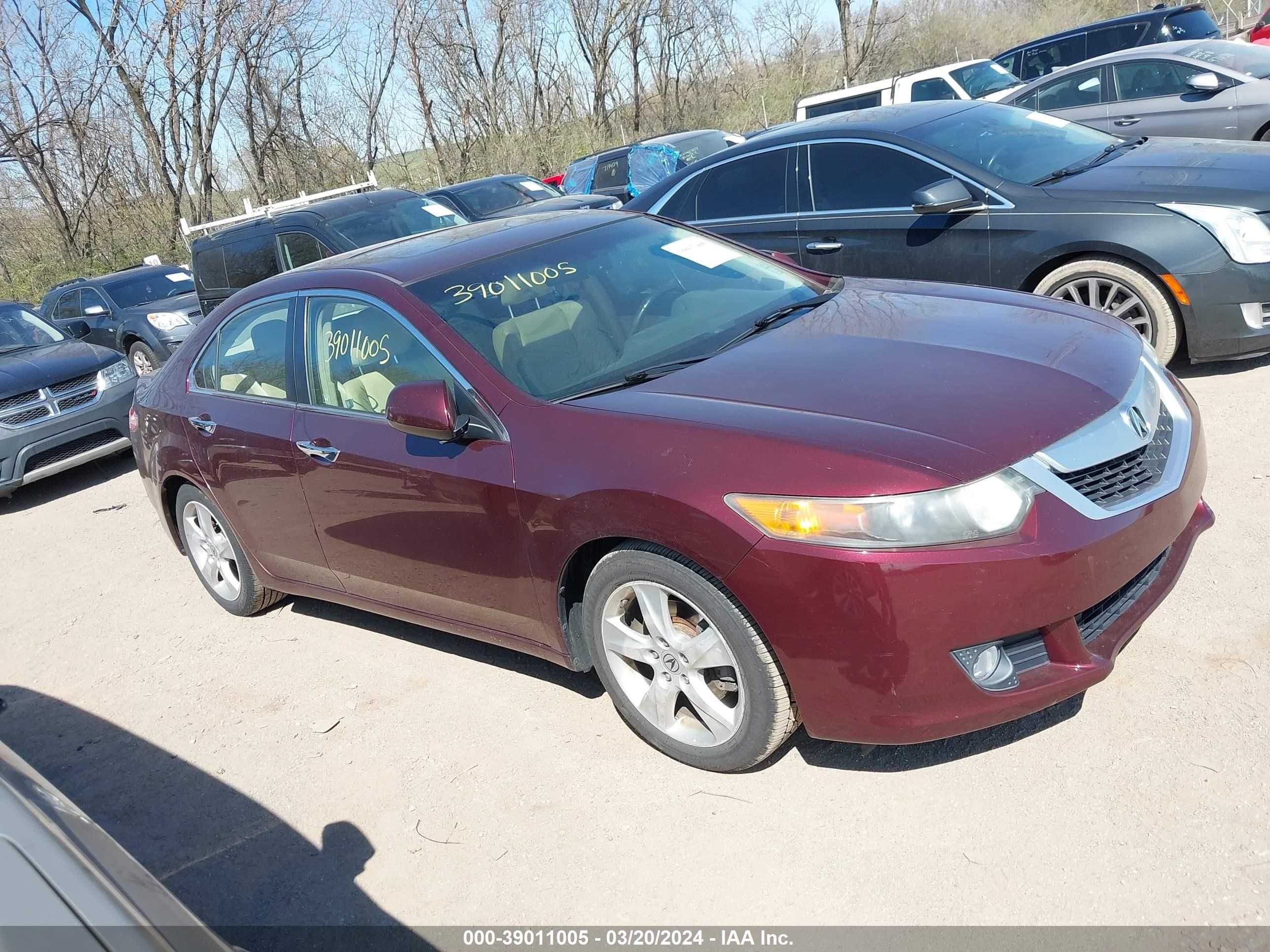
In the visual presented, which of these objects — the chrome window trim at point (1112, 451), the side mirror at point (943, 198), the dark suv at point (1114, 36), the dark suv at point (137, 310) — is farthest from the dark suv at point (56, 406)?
the dark suv at point (1114, 36)

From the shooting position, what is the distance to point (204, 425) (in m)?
4.81

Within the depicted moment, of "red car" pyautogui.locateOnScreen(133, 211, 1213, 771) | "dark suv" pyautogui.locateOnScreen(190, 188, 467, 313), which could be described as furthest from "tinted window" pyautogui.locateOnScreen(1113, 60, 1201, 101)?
"red car" pyautogui.locateOnScreen(133, 211, 1213, 771)

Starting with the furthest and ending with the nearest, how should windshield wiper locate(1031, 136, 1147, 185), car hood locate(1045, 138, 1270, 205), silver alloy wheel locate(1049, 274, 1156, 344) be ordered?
windshield wiper locate(1031, 136, 1147, 185) < silver alloy wheel locate(1049, 274, 1156, 344) < car hood locate(1045, 138, 1270, 205)

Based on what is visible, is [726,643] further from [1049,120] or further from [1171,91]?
[1171,91]

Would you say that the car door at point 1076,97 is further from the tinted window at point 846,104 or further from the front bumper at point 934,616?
the front bumper at point 934,616

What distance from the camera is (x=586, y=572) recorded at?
11.2 ft

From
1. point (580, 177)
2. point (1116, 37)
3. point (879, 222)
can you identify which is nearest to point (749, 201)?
point (879, 222)

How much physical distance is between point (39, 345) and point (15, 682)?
222 inches

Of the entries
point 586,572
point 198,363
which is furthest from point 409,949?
point 198,363

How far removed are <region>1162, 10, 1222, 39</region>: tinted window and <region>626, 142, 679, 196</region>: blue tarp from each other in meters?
6.94

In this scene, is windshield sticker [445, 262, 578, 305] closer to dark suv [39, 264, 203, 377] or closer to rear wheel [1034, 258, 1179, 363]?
rear wheel [1034, 258, 1179, 363]

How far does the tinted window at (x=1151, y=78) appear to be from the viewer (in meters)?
10.1

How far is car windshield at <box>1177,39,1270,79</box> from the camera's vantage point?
9719mm

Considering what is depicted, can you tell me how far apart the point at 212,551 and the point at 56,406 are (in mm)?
4610
